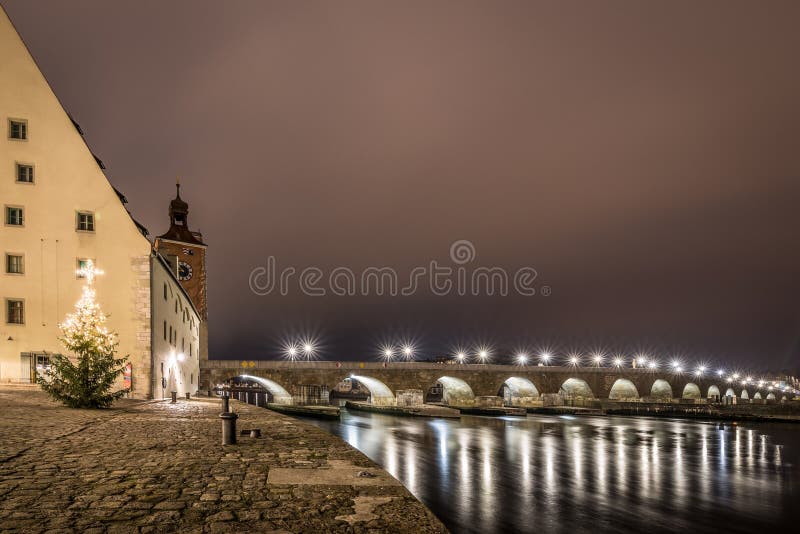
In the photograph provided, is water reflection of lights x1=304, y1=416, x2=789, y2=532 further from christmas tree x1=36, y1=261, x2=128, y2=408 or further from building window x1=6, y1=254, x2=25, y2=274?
building window x1=6, y1=254, x2=25, y2=274

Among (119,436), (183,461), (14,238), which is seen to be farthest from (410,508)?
(14,238)

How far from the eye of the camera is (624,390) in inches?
3504

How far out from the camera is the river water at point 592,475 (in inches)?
667

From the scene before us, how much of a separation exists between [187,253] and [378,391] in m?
31.0

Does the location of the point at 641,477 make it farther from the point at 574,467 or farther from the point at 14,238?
the point at 14,238

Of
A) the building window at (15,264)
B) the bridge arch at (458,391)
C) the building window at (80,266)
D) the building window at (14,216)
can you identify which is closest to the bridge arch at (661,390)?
the bridge arch at (458,391)

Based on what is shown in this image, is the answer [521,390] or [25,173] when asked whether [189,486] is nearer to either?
[25,173]

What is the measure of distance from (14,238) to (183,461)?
24.2 m

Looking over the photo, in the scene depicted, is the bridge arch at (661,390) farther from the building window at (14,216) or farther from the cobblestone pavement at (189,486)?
the cobblestone pavement at (189,486)

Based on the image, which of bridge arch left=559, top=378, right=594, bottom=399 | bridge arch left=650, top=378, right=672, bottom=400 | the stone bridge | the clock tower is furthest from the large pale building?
bridge arch left=650, top=378, right=672, bottom=400

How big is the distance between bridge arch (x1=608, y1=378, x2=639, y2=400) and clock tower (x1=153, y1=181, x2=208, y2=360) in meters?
64.5

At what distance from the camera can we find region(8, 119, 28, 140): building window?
2655cm

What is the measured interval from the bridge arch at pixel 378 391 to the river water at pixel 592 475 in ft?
66.6

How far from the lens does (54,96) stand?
27000 millimetres
